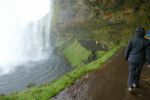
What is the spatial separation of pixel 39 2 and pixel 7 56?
51.7 feet

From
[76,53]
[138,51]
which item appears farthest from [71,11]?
A: [138,51]

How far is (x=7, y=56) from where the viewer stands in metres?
56.0

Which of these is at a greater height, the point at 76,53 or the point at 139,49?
the point at 139,49

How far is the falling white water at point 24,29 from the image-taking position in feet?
181

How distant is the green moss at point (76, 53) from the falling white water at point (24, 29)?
29.2 ft

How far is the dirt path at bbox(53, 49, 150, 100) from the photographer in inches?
411

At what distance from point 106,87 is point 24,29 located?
179ft

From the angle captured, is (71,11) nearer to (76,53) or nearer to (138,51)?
(76,53)

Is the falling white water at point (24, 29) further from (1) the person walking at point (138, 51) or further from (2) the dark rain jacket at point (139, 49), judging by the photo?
(2) the dark rain jacket at point (139, 49)

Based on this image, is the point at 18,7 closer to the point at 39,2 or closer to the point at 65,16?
the point at 39,2

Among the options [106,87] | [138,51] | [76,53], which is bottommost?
[76,53]

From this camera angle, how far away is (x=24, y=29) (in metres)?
64.5

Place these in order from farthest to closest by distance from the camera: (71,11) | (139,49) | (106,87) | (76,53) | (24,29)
Answer: (24,29)
(71,11)
(76,53)
(106,87)
(139,49)

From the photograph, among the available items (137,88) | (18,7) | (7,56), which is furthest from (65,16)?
(137,88)
